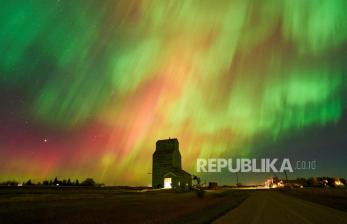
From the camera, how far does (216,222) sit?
25328 millimetres

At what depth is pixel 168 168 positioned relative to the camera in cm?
12469

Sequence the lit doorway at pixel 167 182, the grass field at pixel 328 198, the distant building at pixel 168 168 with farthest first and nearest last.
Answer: the distant building at pixel 168 168 → the lit doorway at pixel 167 182 → the grass field at pixel 328 198

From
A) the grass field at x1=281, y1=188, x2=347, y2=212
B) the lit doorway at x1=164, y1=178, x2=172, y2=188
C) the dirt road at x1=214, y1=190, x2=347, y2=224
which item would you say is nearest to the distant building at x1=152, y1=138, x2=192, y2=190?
the lit doorway at x1=164, y1=178, x2=172, y2=188

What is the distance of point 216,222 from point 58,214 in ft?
47.6

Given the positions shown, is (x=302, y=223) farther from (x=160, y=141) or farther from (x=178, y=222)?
(x=160, y=141)

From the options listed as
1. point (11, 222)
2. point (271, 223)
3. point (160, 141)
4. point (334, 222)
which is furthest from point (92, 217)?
point (160, 141)

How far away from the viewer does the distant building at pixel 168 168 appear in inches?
4668

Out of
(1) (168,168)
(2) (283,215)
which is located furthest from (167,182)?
(2) (283,215)

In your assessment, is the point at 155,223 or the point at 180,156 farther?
the point at 180,156

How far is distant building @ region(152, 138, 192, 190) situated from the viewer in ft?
389

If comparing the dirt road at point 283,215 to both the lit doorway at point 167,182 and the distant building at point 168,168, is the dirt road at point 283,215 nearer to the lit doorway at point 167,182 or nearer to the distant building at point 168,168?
the distant building at point 168,168

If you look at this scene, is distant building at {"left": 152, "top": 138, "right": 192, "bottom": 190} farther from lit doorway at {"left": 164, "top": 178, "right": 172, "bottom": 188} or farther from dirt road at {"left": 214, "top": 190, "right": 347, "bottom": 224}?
dirt road at {"left": 214, "top": 190, "right": 347, "bottom": 224}

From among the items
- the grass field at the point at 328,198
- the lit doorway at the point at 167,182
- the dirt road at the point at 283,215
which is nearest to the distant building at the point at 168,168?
the lit doorway at the point at 167,182

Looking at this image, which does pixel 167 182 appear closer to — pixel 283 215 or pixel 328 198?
pixel 328 198
